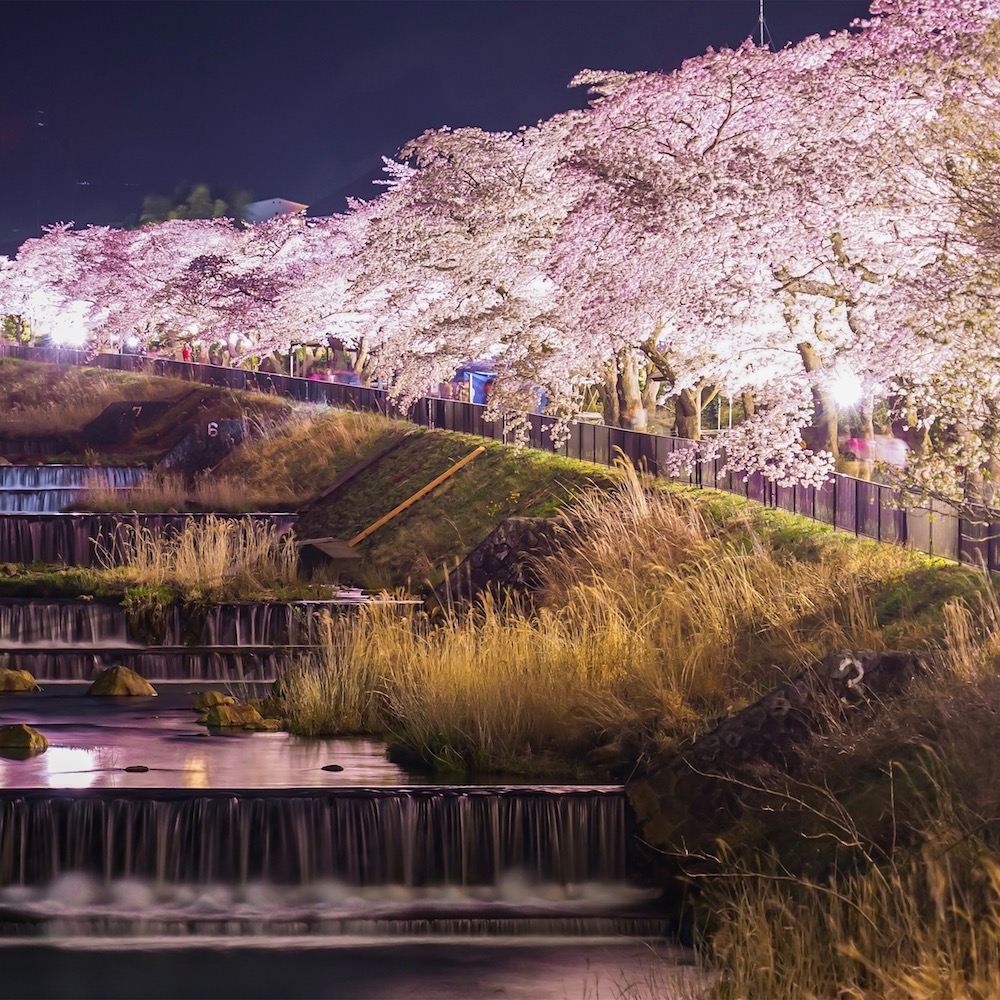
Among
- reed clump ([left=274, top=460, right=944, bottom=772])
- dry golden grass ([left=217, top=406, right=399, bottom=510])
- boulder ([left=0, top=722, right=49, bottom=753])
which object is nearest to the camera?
reed clump ([left=274, top=460, right=944, bottom=772])

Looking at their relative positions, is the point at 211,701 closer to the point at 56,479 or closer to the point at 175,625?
the point at 175,625

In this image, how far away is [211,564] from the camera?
31.7 meters

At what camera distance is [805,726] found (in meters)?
15.5

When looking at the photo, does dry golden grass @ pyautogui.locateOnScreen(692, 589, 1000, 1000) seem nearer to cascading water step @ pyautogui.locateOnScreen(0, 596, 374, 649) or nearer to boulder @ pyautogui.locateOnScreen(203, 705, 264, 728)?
boulder @ pyautogui.locateOnScreen(203, 705, 264, 728)

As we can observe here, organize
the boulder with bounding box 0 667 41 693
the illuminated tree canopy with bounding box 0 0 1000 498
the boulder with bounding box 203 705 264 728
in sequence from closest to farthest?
the illuminated tree canopy with bounding box 0 0 1000 498 < the boulder with bounding box 203 705 264 728 < the boulder with bounding box 0 667 41 693

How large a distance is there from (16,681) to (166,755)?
7490 mm

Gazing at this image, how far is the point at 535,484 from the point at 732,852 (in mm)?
23170

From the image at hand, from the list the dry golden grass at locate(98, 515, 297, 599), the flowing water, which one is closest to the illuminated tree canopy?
the flowing water

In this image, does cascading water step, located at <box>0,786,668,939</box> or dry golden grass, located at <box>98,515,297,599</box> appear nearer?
cascading water step, located at <box>0,786,668,939</box>

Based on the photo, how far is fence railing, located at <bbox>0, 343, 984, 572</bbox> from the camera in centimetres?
2155

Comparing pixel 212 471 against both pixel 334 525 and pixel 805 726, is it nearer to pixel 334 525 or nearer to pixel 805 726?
pixel 334 525

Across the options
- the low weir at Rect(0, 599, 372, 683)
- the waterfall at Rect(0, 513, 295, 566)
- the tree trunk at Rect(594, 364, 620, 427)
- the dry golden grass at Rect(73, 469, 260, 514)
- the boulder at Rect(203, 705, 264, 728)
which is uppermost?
the tree trunk at Rect(594, 364, 620, 427)

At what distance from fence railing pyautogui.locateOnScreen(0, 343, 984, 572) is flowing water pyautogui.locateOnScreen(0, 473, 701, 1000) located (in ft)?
19.3

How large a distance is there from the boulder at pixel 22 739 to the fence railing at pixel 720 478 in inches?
427
